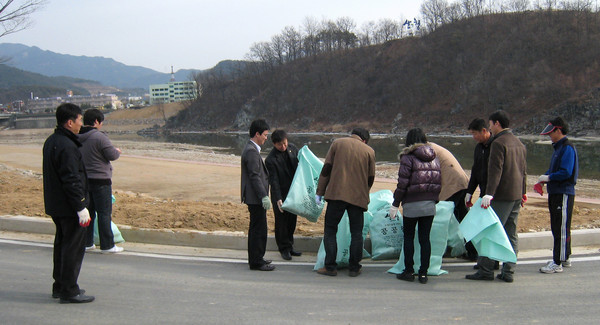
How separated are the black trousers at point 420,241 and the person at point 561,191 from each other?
1453 mm

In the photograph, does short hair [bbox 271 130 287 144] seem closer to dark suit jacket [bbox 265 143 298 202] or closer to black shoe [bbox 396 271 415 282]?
dark suit jacket [bbox 265 143 298 202]

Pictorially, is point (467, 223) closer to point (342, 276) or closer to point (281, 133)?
point (342, 276)

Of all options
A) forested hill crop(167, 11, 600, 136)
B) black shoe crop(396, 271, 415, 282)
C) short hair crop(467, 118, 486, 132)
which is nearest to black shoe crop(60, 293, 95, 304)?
black shoe crop(396, 271, 415, 282)

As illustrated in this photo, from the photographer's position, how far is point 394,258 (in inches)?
245

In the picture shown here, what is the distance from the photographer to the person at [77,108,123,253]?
6.11m

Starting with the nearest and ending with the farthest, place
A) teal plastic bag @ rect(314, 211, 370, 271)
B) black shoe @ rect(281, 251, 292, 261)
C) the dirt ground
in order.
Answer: teal plastic bag @ rect(314, 211, 370, 271) → black shoe @ rect(281, 251, 292, 261) → the dirt ground

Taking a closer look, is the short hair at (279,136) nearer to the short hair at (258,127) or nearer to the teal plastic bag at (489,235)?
the short hair at (258,127)

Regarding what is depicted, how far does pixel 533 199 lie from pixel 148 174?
11.7 metres

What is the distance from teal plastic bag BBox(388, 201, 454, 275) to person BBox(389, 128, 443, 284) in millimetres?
234

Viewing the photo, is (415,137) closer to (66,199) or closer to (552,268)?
(552,268)

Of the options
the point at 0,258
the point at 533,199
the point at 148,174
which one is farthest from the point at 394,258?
the point at 148,174

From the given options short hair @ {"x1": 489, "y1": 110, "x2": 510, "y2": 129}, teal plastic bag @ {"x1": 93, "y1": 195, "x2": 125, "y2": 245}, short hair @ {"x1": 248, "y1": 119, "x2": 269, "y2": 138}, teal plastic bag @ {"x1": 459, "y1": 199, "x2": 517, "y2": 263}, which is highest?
short hair @ {"x1": 489, "y1": 110, "x2": 510, "y2": 129}

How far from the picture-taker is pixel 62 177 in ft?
14.4

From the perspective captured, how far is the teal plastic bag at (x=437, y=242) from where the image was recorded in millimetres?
5500
